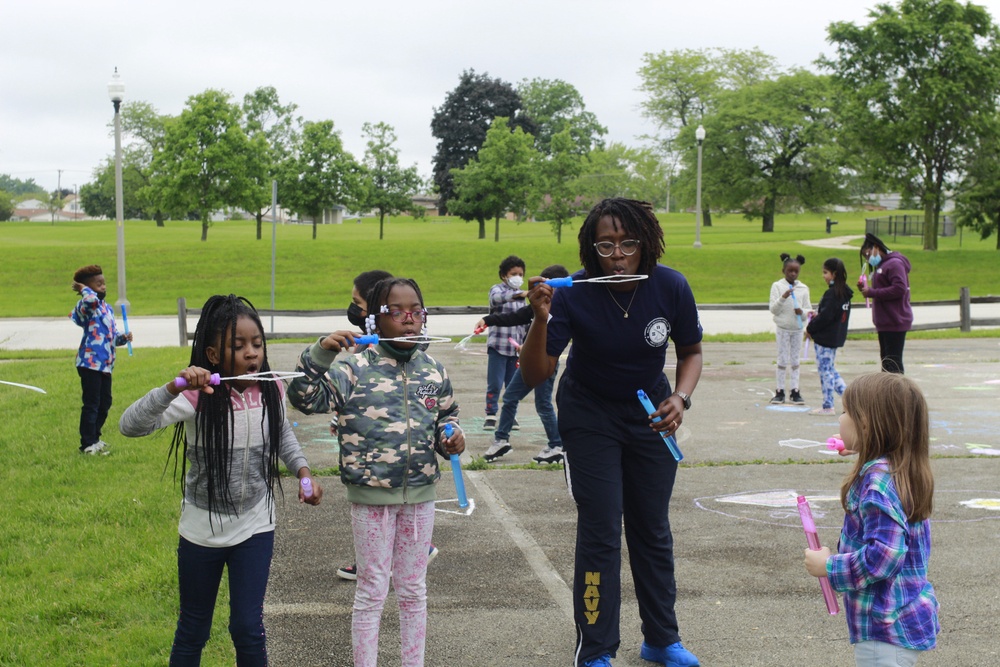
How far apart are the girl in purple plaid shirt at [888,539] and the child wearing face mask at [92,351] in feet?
23.3

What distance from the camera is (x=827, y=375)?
10.9 metres

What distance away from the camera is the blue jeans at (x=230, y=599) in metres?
3.62

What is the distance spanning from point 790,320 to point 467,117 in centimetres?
8193

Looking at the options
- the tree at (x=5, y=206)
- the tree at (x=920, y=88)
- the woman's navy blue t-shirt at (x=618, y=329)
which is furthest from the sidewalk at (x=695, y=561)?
the tree at (x=5, y=206)

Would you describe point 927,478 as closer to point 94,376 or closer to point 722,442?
point 722,442

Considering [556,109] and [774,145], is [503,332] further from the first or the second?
[556,109]

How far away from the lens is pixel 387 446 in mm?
3965

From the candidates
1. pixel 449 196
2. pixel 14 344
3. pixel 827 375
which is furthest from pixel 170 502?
pixel 449 196

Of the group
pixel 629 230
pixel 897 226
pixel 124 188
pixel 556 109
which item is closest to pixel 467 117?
pixel 556 109

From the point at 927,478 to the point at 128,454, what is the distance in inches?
279

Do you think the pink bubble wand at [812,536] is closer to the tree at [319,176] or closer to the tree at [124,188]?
the tree at [319,176]

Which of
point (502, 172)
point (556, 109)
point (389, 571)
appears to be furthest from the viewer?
point (556, 109)

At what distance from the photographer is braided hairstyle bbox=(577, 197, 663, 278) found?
4.24m

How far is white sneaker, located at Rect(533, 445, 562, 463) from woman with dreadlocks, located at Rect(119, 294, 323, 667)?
4.79 metres
